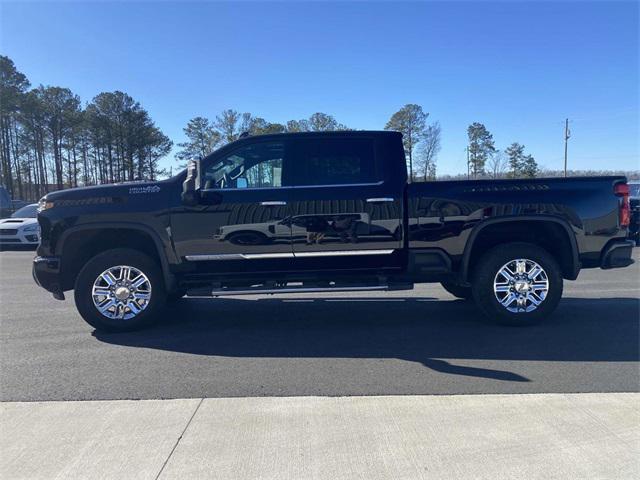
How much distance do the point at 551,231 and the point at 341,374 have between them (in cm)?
310

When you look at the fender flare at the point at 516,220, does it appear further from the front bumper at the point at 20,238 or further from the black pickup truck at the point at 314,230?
the front bumper at the point at 20,238

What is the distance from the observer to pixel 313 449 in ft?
9.97

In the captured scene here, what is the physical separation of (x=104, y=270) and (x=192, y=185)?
55.3 inches

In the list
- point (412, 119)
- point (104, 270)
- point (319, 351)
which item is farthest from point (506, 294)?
point (412, 119)

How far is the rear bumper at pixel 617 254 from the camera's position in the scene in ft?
18.3

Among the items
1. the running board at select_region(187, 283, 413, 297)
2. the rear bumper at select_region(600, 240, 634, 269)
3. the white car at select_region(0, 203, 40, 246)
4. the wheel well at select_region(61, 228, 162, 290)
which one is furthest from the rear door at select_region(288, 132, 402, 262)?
the white car at select_region(0, 203, 40, 246)

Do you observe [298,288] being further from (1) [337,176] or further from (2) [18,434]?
(2) [18,434]

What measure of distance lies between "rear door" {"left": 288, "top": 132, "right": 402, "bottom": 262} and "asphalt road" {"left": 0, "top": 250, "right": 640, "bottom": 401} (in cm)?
98

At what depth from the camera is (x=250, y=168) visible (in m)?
5.63

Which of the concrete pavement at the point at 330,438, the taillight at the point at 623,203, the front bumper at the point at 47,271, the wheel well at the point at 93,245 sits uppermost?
the taillight at the point at 623,203

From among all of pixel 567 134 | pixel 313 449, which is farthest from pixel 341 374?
pixel 567 134

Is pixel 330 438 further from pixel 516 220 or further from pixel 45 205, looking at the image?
pixel 45 205

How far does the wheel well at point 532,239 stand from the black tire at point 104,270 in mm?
3534

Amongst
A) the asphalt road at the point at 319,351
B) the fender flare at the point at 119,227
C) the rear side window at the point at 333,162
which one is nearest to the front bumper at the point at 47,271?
the fender flare at the point at 119,227
